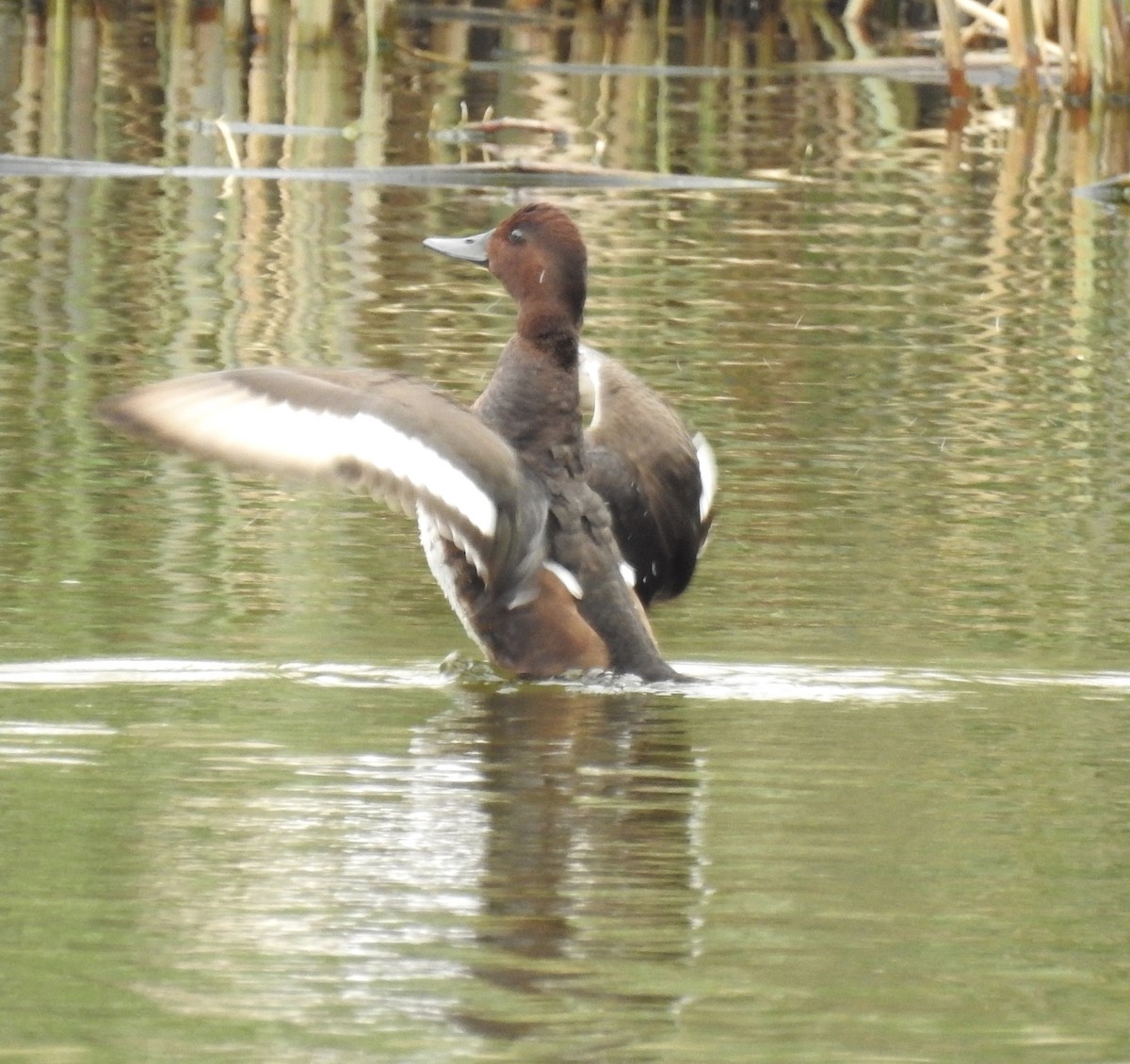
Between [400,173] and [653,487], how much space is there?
6.90 meters

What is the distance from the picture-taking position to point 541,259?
599 cm

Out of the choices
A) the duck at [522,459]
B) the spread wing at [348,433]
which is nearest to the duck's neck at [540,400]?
the duck at [522,459]

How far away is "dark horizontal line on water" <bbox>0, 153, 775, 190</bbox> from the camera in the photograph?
12.7 meters

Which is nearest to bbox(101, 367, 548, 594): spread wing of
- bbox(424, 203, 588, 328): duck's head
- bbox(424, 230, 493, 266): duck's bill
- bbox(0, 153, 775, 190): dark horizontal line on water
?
bbox(424, 203, 588, 328): duck's head

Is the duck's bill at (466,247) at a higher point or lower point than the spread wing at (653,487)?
higher

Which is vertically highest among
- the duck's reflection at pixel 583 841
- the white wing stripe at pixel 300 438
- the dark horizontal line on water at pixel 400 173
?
the dark horizontal line on water at pixel 400 173

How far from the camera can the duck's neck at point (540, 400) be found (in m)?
5.79

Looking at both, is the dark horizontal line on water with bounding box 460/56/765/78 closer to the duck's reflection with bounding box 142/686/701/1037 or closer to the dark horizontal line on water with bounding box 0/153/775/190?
the dark horizontal line on water with bounding box 0/153/775/190

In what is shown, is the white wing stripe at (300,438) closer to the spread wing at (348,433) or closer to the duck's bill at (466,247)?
the spread wing at (348,433)

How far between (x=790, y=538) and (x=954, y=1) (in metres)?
10.00

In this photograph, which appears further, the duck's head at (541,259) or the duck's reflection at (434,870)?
the duck's head at (541,259)

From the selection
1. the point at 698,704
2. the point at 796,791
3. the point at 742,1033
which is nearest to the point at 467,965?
the point at 742,1033

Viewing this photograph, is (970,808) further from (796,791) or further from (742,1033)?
(742,1033)

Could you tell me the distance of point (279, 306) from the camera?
378 inches
